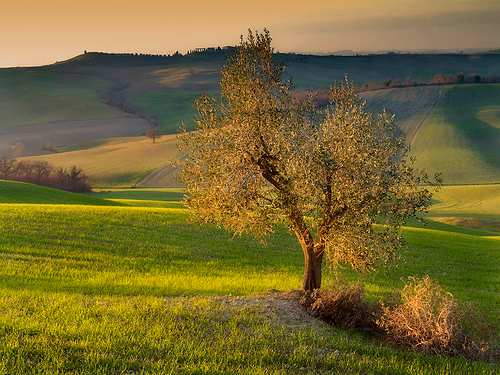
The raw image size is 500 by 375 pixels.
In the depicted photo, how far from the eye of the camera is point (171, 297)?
21.8m

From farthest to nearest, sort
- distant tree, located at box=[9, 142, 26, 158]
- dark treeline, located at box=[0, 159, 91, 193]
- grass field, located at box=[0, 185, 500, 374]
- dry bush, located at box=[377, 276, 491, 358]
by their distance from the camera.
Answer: distant tree, located at box=[9, 142, 26, 158]
dark treeline, located at box=[0, 159, 91, 193]
dry bush, located at box=[377, 276, 491, 358]
grass field, located at box=[0, 185, 500, 374]

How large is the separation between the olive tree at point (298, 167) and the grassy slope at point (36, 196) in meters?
45.7

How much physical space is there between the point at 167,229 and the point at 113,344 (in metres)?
27.4

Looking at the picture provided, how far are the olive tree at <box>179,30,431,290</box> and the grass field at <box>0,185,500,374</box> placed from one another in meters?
2.00

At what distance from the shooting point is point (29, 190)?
225 ft

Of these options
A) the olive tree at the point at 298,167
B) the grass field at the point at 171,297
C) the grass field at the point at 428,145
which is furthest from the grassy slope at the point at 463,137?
the olive tree at the point at 298,167

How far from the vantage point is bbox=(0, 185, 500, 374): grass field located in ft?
44.0

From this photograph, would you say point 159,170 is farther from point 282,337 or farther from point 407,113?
point 282,337

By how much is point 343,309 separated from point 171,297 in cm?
627

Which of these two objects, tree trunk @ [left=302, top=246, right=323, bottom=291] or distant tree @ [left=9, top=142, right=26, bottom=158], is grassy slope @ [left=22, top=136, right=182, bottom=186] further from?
tree trunk @ [left=302, top=246, right=323, bottom=291]

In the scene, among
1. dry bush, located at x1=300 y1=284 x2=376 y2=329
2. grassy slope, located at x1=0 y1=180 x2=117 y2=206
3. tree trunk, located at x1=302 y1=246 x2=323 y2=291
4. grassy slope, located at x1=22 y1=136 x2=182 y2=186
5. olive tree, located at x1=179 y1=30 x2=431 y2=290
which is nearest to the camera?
dry bush, located at x1=300 y1=284 x2=376 y2=329

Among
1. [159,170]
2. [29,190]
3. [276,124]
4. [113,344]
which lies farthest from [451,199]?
[113,344]

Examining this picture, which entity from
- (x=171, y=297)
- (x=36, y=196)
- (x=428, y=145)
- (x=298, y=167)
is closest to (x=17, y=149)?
(x=36, y=196)

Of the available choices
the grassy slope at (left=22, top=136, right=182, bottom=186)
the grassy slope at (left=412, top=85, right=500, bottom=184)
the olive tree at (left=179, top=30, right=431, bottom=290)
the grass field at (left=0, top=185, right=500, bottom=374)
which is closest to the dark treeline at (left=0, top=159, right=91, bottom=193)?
the grassy slope at (left=22, top=136, right=182, bottom=186)
